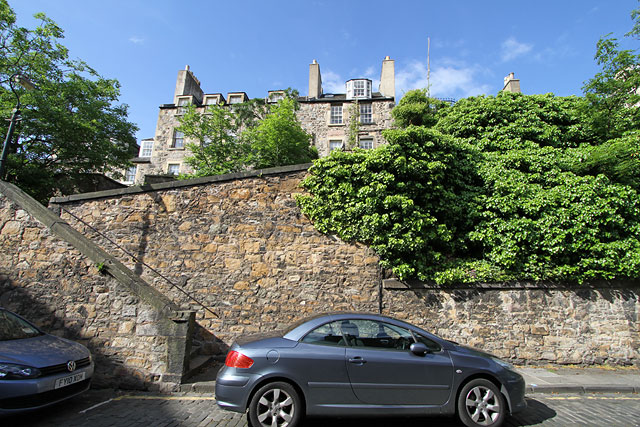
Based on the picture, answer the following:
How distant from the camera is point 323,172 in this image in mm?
9094

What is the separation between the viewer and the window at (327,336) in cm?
443

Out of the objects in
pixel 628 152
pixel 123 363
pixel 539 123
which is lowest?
pixel 123 363

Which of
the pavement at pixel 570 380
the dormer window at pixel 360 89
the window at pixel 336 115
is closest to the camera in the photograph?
the pavement at pixel 570 380

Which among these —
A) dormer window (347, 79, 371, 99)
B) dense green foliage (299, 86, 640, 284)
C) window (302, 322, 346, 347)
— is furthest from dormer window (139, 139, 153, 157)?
window (302, 322, 346, 347)

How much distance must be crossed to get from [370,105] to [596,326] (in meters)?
21.7

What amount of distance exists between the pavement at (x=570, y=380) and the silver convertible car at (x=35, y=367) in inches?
69.4

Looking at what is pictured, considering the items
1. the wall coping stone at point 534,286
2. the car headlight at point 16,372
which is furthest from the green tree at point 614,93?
the car headlight at point 16,372

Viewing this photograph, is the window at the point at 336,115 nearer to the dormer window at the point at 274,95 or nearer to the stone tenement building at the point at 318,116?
the stone tenement building at the point at 318,116

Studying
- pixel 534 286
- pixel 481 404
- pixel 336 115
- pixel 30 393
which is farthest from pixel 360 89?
pixel 30 393

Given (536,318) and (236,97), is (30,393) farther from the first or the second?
(236,97)

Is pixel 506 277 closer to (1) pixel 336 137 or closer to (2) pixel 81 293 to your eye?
(2) pixel 81 293

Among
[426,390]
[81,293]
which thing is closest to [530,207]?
[426,390]

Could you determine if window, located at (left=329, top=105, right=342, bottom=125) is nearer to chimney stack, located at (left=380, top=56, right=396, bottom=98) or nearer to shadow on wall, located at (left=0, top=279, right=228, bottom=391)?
chimney stack, located at (left=380, top=56, right=396, bottom=98)

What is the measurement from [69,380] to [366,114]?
24.8 metres
